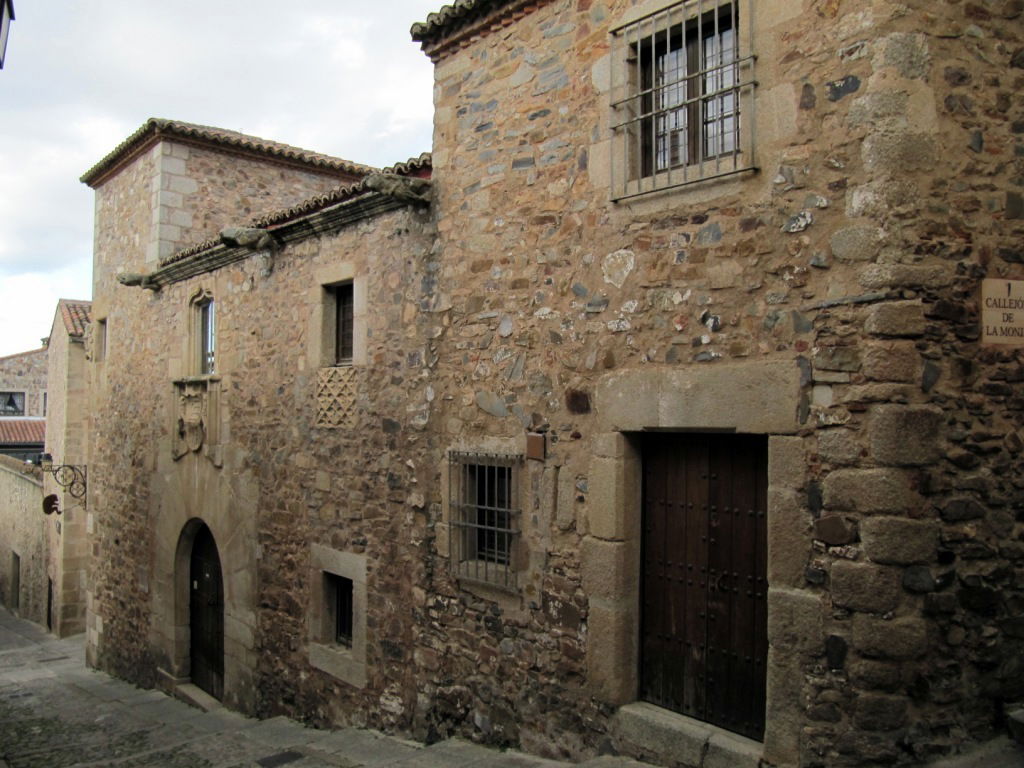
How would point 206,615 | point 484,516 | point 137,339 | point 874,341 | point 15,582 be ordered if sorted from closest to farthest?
point 874,341 → point 484,516 → point 206,615 → point 137,339 → point 15,582

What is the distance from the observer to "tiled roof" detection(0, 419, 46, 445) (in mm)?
28297

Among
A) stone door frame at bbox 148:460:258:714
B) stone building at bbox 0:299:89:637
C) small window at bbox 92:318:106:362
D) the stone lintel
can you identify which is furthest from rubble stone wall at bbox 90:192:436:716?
stone building at bbox 0:299:89:637

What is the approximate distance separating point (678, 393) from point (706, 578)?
1.08 m

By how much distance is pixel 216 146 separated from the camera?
1214 cm

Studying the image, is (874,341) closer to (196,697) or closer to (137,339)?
(196,697)

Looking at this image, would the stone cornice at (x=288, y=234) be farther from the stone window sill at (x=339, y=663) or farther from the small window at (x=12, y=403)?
the small window at (x=12, y=403)

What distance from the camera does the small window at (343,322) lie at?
7.99m

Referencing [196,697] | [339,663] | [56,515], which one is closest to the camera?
[339,663]

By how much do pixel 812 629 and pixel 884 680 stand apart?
0.38 m

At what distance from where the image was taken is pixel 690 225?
4.79 meters

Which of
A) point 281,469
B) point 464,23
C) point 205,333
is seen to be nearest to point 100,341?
point 205,333

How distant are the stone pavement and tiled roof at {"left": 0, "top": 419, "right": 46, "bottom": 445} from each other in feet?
57.3

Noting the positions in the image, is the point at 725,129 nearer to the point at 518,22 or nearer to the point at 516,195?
the point at 516,195

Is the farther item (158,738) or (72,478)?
(72,478)
